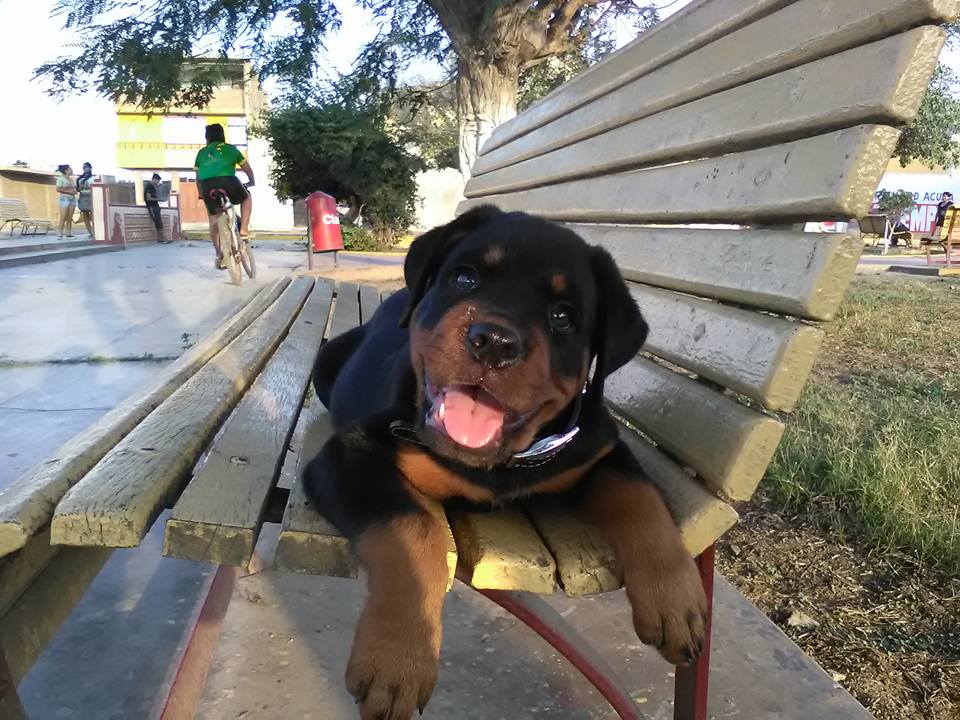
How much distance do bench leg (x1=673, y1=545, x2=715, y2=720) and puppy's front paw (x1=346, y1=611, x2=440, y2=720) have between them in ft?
2.30

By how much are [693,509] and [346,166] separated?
1964 centimetres

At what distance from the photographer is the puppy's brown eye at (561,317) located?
195 centimetres

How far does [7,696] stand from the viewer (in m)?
1.49

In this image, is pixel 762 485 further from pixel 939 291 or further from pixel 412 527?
pixel 939 291

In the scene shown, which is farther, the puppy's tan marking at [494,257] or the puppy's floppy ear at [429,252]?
the puppy's floppy ear at [429,252]

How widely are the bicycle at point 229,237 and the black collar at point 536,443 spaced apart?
31.1 ft

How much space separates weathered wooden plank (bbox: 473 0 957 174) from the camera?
4.77 ft

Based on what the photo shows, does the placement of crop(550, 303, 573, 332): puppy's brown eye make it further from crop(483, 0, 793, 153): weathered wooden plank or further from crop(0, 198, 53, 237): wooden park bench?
crop(0, 198, 53, 237): wooden park bench

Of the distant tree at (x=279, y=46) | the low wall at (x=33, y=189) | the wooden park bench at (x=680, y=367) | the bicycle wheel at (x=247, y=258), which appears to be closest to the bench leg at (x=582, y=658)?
the wooden park bench at (x=680, y=367)

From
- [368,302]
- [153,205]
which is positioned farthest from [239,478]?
[153,205]

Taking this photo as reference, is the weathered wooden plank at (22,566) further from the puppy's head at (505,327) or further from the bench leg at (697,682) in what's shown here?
the bench leg at (697,682)

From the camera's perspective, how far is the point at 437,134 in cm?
3225

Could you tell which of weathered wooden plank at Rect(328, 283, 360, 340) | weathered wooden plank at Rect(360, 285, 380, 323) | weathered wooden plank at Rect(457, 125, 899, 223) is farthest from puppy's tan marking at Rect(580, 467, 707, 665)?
weathered wooden plank at Rect(360, 285, 380, 323)

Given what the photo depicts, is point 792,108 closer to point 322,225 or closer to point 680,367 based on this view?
point 680,367
